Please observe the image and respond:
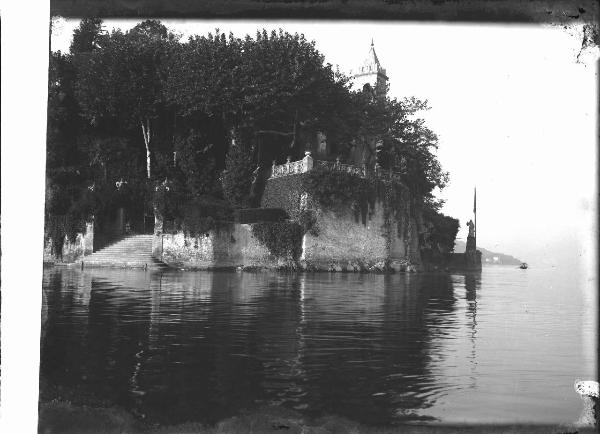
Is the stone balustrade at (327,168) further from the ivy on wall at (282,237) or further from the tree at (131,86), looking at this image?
the tree at (131,86)

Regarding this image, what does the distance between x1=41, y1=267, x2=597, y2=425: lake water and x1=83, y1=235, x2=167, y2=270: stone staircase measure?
0.73ft

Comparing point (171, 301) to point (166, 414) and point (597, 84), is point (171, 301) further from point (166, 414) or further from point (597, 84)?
point (597, 84)

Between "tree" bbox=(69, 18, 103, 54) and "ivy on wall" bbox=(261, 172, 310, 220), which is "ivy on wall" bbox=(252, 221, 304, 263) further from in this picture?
"tree" bbox=(69, 18, 103, 54)

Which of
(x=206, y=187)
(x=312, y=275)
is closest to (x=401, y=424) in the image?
(x=206, y=187)

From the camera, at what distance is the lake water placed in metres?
3.31

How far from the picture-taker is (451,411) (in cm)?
324

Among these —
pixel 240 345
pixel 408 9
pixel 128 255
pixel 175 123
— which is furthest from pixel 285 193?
pixel 408 9

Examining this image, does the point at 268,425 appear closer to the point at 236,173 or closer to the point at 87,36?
the point at 87,36

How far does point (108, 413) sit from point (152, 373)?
0.44 meters

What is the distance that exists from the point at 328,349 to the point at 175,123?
4.06m

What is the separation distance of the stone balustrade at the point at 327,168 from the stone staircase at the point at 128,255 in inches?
106

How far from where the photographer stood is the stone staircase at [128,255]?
705 centimetres

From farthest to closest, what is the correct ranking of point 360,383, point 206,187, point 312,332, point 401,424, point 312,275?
point 312,275 → point 206,187 → point 312,332 → point 360,383 → point 401,424

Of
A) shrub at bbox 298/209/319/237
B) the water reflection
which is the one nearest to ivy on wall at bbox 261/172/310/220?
shrub at bbox 298/209/319/237
